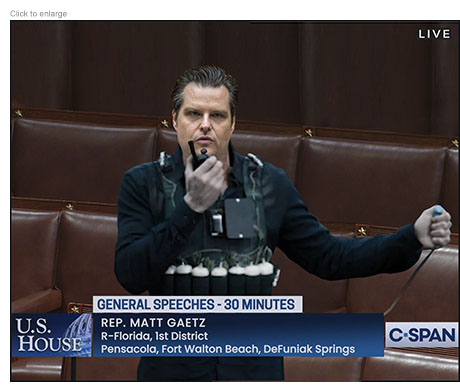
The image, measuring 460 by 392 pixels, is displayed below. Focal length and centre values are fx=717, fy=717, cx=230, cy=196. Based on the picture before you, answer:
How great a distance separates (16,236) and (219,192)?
9.0 inches

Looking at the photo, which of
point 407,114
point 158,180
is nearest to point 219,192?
point 158,180

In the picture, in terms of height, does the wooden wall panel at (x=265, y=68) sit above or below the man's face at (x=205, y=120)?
above


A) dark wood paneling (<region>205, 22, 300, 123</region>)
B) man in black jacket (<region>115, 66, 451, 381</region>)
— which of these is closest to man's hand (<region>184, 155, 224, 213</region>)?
man in black jacket (<region>115, 66, 451, 381</region>)

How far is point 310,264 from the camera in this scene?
1.96 ft

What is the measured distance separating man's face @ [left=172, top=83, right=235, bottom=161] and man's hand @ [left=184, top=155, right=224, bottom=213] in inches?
1.1

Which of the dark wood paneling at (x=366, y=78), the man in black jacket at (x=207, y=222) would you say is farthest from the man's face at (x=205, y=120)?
the dark wood paneling at (x=366, y=78)

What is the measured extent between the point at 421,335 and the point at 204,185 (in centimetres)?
25

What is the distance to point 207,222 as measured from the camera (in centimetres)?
57

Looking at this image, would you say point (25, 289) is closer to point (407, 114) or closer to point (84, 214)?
point (84, 214)

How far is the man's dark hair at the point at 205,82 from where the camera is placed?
0.60 meters

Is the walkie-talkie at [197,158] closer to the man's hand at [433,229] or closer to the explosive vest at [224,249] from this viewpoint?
the explosive vest at [224,249]

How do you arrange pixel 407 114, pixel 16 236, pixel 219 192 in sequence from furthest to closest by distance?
pixel 407 114
pixel 16 236
pixel 219 192

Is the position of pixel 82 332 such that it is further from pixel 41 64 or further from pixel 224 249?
pixel 41 64

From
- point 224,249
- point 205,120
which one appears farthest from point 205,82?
point 224,249
